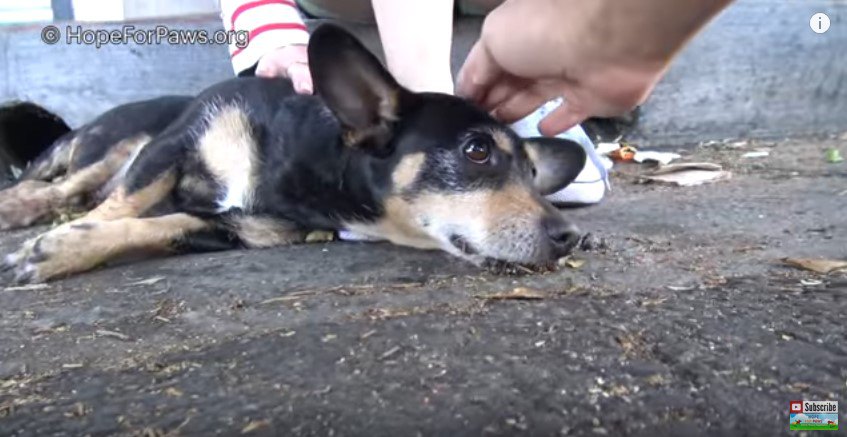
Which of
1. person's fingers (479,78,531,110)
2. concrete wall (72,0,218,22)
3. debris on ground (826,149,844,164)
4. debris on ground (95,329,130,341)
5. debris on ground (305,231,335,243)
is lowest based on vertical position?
debris on ground (826,149,844,164)

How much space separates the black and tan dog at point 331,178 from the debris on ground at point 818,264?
1.70 ft

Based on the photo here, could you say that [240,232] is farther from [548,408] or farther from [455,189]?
[548,408]

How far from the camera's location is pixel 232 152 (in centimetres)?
278

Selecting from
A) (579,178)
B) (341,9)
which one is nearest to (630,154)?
Result: (579,178)

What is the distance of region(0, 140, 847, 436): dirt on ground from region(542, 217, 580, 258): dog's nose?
0.18 feet

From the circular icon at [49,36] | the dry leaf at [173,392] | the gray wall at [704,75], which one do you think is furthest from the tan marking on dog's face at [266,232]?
A: the circular icon at [49,36]

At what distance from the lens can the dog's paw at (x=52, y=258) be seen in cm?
229

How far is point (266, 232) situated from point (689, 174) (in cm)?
194

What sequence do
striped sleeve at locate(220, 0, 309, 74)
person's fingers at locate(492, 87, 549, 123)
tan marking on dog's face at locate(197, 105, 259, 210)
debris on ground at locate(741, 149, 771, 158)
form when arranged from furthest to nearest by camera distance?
debris on ground at locate(741, 149, 771, 158), striped sleeve at locate(220, 0, 309, 74), tan marking on dog's face at locate(197, 105, 259, 210), person's fingers at locate(492, 87, 549, 123)

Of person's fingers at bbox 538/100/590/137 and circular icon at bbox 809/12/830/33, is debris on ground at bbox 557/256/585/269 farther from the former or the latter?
circular icon at bbox 809/12/830/33

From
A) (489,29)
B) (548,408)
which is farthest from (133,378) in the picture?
(489,29)

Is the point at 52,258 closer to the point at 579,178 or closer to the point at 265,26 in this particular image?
the point at 265,26

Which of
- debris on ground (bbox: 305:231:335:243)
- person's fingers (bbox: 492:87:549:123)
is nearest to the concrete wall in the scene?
debris on ground (bbox: 305:231:335:243)

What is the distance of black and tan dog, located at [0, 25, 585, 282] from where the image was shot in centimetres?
228
